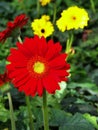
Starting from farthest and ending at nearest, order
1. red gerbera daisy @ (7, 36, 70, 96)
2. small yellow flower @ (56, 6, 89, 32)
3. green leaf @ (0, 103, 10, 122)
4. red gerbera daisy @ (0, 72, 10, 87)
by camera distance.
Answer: small yellow flower @ (56, 6, 89, 32) < green leaf @ (0, 103, 10, 122) < red gerbera daisy @ (0, 72, 10, 87) < red gerbera daisy @ (7, 36, 70, 96)

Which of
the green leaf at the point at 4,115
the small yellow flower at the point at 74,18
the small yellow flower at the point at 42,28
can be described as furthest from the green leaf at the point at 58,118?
the small yellow flower at the point at 42,28

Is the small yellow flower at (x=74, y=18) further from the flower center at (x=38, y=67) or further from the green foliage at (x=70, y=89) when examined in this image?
the flower center at (x=38, y=67)

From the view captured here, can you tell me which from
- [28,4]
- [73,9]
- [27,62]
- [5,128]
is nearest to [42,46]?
[27,62]

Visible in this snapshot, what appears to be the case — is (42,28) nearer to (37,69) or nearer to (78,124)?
(78,124)

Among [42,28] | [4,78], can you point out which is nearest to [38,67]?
[4,78]

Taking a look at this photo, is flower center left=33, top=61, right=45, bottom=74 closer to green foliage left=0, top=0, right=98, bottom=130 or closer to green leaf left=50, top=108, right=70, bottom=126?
green foliage left=0, top=0, right=98, bottom=130

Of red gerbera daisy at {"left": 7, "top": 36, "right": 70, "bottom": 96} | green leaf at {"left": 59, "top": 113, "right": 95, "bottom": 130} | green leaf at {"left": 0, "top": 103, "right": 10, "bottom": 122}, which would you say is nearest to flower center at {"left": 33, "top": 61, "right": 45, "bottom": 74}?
red gerbera daisy at {"left": 7, "top": 36, "right": 70, "bottom": 96}

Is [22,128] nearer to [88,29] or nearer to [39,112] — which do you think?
[39,112]

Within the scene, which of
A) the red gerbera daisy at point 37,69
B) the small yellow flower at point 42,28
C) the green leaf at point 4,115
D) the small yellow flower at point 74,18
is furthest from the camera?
the small yellow flower at point 42,28
